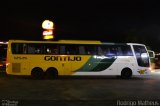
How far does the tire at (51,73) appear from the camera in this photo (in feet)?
77.6

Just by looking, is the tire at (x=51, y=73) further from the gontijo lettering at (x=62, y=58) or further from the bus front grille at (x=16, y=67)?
the bus front grille at (x=16, y=67)

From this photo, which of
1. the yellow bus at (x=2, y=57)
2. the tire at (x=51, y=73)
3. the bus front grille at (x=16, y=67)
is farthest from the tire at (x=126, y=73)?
the yellow bus at (x=2, y=57)

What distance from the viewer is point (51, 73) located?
77.7 ft

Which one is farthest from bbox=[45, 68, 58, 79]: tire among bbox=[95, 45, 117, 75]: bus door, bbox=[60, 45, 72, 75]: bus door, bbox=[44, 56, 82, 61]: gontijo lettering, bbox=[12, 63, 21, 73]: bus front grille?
bbox=[95, 45, 117, 75]: bus door

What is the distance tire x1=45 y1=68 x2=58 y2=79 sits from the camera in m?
23.7

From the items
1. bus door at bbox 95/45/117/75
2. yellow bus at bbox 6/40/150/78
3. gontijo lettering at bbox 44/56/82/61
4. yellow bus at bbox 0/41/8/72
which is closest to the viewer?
yellow bus at bbox 6/40/150/78

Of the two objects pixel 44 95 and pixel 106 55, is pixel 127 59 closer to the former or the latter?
pixel 106 55

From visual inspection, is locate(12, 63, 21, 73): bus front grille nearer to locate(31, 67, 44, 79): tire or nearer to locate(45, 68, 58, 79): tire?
locate(31, 67, 44, 79): tire

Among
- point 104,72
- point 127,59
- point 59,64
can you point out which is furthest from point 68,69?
point 127,59

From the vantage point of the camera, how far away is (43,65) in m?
23.4

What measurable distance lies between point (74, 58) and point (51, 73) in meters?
1.86

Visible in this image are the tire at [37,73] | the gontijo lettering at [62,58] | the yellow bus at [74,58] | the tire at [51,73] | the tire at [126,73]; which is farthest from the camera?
the tire at [126,73]

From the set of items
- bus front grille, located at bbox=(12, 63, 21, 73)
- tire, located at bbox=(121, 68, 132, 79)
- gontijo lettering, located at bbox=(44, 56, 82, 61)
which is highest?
gontijo lettering, located at bbox=(44, 56, 82, 61)

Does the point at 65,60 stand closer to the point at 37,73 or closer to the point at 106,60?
the point at 37,73
